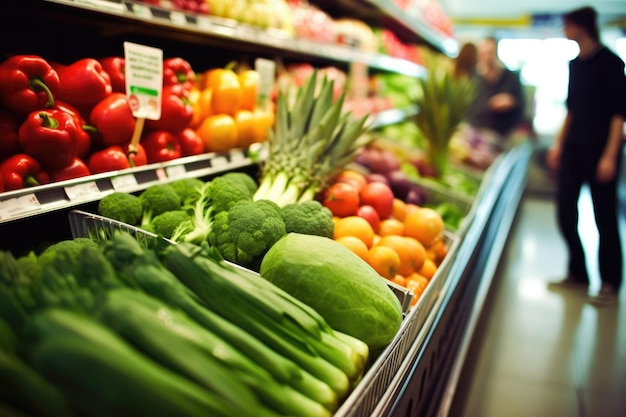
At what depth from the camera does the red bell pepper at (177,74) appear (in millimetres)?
2029

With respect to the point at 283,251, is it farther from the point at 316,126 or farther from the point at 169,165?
the point at 316,126

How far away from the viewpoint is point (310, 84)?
2.20 m

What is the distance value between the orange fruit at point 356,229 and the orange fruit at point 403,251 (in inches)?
2.8

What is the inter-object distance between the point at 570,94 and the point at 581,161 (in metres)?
0.57

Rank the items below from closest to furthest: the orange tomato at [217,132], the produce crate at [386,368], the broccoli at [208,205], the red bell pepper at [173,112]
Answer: the produce crate at [386,368] → the broccoli at [208,205] → the red bell pepper at [173,112] → the orange tomato at [217,132]

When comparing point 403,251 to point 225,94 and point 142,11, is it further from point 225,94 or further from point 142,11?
point 142,11

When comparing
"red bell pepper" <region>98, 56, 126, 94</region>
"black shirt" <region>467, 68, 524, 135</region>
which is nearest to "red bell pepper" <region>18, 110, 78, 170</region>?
"red bell pepper" <region>98, 56, 126, 94</region>

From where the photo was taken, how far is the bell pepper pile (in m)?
1.43

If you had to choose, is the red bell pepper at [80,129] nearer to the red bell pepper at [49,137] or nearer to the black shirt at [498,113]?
the red bell pepper at [49,137]

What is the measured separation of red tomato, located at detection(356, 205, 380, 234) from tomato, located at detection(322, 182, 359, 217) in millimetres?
33

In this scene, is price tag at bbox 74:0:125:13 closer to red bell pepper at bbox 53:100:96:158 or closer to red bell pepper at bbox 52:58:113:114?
red bell pepper at bbox 52:58:113:114

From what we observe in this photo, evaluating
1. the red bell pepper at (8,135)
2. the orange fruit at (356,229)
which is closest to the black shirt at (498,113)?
the orange fruit at (356,229)

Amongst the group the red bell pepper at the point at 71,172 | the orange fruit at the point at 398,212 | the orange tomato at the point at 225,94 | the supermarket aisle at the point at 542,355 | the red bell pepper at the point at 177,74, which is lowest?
the supermarket aisle at the point at 542,355

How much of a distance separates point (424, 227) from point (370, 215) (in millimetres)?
265
